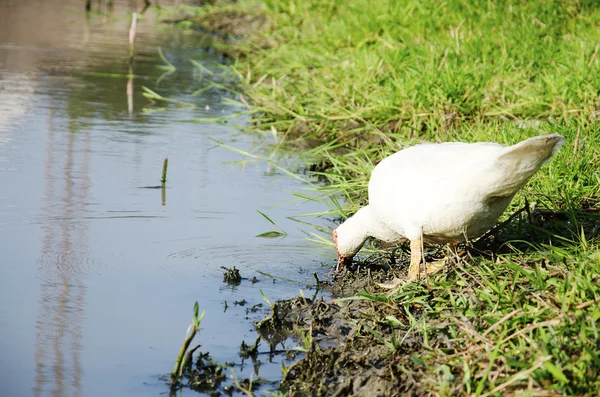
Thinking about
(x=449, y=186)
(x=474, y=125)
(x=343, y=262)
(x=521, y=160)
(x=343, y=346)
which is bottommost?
(x=343, y=262)

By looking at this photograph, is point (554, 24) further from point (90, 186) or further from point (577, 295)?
point (577, 295)

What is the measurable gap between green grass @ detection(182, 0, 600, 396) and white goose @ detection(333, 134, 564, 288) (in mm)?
227

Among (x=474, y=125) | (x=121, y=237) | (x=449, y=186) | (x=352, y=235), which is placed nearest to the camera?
(x=449, y=186)

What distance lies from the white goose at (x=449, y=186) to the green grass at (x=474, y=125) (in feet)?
0.74

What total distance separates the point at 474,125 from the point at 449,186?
3.33 metres

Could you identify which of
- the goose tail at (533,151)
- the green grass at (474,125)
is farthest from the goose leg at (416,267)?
the goose tail at (533,151)

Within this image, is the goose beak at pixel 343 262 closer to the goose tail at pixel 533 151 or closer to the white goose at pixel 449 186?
the white goose at pixel 449 186

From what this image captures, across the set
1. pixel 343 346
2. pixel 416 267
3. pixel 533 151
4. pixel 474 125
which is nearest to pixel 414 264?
pixel 416 267

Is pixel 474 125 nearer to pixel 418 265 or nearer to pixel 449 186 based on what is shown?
pixel 418 265

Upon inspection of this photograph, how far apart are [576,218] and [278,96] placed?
14.7 feet

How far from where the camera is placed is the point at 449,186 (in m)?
4.16

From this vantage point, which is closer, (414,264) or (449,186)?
(449,186)

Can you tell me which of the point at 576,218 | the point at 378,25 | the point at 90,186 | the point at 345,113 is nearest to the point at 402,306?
the point at 576,218

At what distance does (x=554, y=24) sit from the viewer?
991 cm
